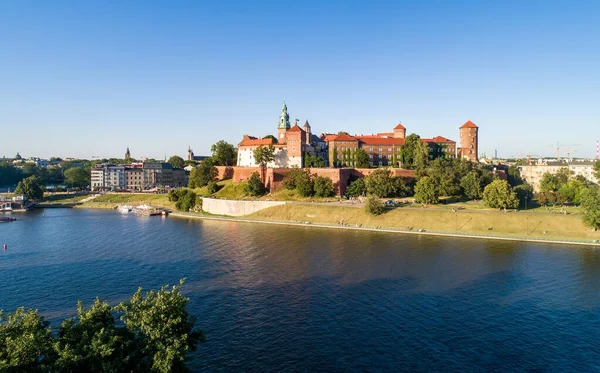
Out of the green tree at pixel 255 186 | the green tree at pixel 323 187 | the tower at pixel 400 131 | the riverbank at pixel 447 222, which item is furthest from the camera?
the tower at pixel 400 131

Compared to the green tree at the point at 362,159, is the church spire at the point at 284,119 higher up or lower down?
higher up

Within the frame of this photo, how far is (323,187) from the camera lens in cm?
7531

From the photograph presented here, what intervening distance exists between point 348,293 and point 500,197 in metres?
38.9

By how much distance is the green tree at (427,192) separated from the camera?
66250 millimetres

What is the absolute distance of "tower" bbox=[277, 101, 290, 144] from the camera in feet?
331

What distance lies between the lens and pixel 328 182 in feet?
250

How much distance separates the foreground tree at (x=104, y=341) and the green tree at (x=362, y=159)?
243ft

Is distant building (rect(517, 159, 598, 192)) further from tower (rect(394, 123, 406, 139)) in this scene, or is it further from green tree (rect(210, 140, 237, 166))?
green tree (rect(210, 140, 237, 166))

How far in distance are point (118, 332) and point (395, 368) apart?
13.2 m

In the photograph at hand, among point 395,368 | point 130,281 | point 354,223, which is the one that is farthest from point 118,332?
point 354,223

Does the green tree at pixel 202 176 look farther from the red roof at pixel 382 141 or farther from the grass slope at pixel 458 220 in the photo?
the red roof at pixel 382 141

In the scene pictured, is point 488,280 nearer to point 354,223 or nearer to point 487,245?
point 487,245

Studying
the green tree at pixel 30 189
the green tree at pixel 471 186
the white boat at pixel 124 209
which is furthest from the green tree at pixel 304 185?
the green tree at pixel 30 189

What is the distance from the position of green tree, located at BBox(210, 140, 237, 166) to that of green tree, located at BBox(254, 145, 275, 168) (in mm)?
14082
